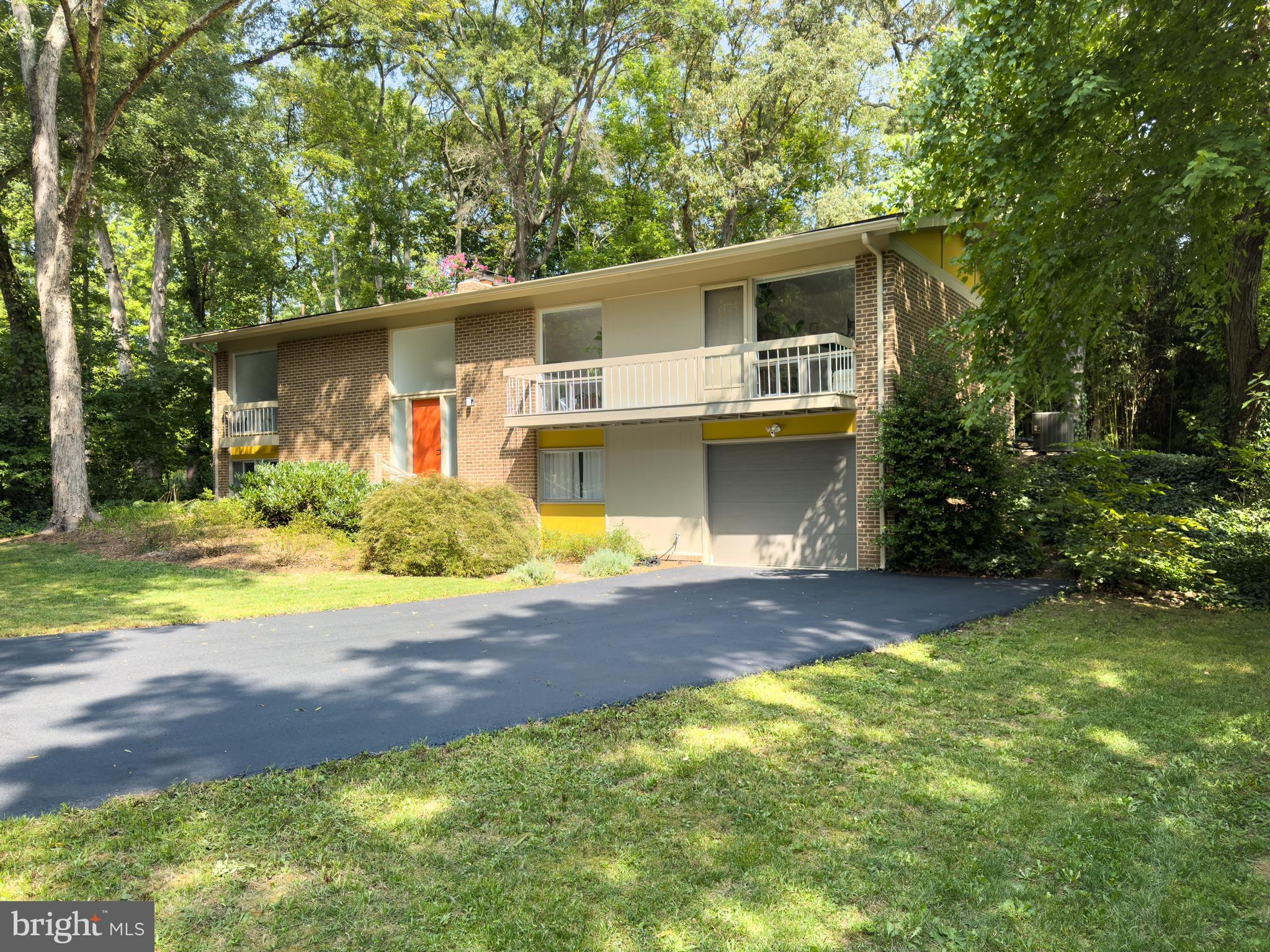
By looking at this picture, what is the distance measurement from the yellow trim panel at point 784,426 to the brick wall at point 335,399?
28.6 feet

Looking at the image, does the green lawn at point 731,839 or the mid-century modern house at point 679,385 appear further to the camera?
the mid-century modern house at point 679,385

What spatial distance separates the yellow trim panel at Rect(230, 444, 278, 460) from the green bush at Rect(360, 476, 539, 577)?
29.7 feet

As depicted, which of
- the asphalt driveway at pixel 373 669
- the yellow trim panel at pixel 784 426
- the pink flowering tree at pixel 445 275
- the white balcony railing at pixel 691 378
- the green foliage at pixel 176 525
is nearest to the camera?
the asphalt driveway at pixel 373 669

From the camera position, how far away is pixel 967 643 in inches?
289

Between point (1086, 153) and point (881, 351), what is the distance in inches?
184

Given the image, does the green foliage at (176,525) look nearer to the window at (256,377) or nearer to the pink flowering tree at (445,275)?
the window at (256,377)

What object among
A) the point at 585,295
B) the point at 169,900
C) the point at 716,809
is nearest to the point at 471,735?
the point at 716,809

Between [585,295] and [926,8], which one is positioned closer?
[585,295]

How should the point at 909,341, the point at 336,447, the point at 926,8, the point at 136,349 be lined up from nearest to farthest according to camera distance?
the point at 909,341 < the point at 336,447 < the point at 136,349 < the point at 926,8

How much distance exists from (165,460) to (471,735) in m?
25.9

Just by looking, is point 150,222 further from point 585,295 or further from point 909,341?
point 909,341

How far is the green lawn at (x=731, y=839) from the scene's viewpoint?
2.75 meters

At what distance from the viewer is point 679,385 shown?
47.1 ft

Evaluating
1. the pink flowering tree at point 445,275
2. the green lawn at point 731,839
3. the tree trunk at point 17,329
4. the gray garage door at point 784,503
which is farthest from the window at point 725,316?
the tree trunk at point 17,329
